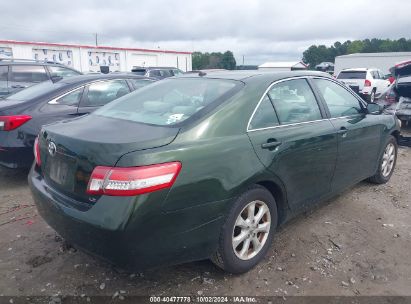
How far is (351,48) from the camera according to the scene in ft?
261

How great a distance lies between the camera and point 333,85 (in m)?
3.92

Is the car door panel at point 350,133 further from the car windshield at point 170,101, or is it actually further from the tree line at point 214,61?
the tree line at point 214,61

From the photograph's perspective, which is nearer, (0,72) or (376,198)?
(376,198)

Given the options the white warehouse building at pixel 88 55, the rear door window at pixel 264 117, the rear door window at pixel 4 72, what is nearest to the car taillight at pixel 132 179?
the rear door window at pixel 264 117

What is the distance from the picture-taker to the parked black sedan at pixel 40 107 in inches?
175

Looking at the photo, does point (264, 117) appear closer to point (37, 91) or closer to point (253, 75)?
point (253, 75)

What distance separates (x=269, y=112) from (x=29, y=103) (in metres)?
3.26

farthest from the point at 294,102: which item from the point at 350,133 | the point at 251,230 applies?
the point at 251,230

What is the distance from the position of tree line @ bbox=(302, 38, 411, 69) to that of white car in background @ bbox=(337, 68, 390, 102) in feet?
182

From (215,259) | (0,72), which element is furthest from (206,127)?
(0,72)

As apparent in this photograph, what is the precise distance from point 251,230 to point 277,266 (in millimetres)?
428

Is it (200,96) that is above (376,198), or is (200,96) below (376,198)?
above

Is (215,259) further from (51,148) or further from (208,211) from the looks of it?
(51,148)

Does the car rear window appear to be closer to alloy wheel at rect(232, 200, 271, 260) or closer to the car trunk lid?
alloy wheel at rect(232, 200, 271, 260)
